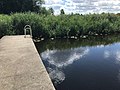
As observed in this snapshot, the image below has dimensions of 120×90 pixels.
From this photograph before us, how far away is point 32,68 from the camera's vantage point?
9.28m

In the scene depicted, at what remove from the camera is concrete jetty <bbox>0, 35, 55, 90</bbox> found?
766cm

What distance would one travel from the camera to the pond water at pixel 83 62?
13.4 m

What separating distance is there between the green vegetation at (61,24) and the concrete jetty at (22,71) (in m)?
12.1

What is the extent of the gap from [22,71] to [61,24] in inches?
718

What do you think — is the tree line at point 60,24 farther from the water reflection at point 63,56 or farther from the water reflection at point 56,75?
the water reflection at point 56,75

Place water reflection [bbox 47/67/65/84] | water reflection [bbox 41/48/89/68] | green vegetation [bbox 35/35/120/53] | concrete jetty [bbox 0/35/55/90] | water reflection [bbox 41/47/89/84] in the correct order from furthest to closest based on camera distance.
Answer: green vegetation [bbox 35/35/120/53] → water reflection [bbox 41/48/89/68] → water reflection [bbox 41/47/89/84] → water reflection [bbox 47/67/65/84] → concrete jetty [bbox 0/35/55/90]

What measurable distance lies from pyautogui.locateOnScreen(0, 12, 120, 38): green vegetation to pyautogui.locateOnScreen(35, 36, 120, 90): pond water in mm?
1488

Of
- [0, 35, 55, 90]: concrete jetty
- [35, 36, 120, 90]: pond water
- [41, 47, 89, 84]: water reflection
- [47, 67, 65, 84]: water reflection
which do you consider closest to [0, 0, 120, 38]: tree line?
[35, 36, 120, 90]: pond water

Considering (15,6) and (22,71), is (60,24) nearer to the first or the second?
(15,6)

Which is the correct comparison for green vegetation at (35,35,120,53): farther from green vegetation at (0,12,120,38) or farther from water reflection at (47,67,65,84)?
water reflection at (47,67,65,84)

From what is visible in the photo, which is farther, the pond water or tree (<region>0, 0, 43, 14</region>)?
tree (<region>0, 0, 43, 14</region>)

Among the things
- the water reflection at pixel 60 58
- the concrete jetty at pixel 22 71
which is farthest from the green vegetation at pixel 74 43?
the concrete jetty at pixel 22 71

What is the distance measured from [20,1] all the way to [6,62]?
97.5 ft

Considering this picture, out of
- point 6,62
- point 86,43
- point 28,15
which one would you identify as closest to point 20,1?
point 28,15
